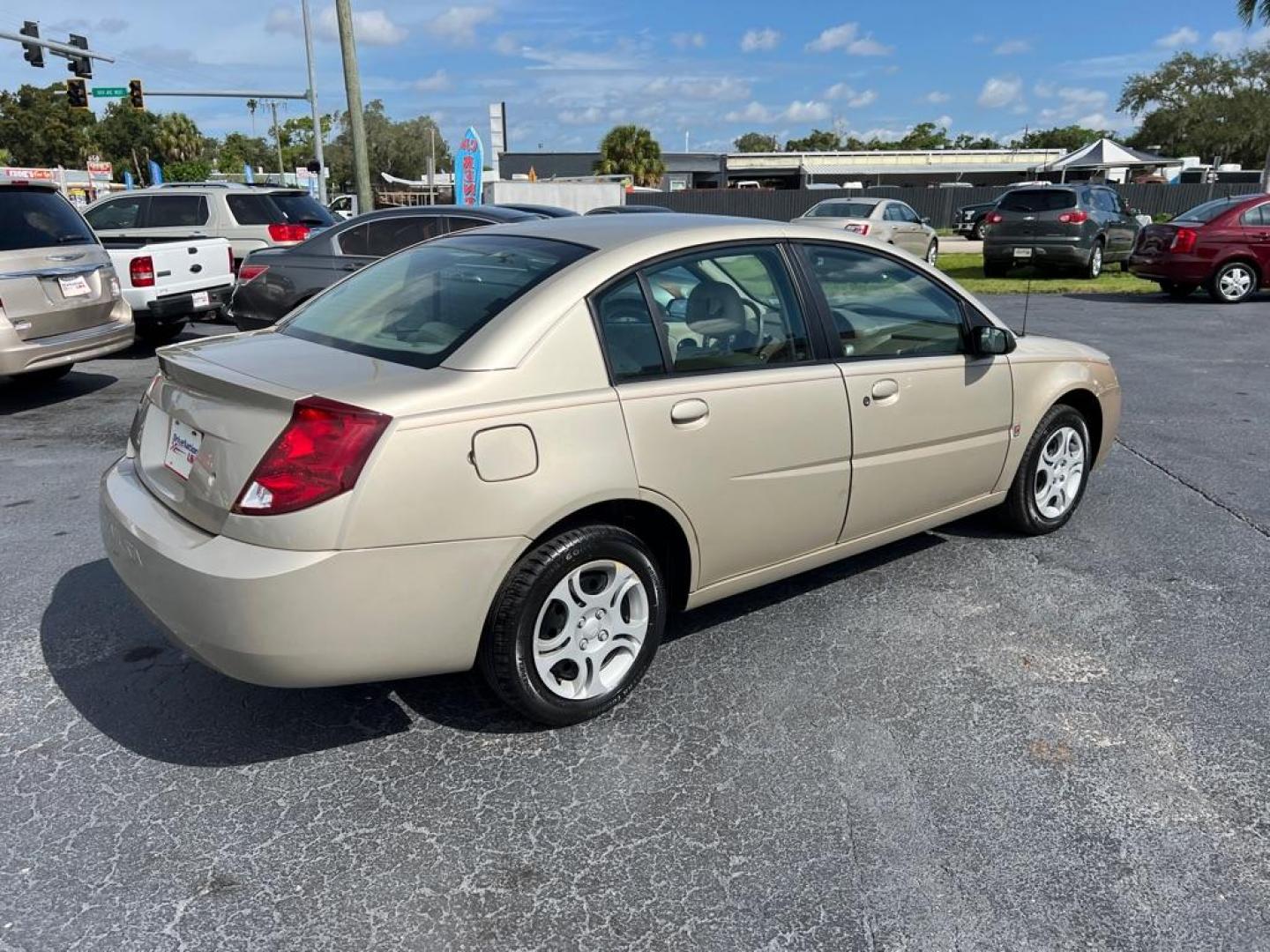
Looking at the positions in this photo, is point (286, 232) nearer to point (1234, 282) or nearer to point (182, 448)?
point (182, 448)

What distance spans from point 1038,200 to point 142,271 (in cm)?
1488

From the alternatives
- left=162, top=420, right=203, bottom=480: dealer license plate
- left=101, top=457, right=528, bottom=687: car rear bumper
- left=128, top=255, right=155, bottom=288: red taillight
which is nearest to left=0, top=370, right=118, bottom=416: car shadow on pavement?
left=128, top=255, right=155, bottom=288: red taillight

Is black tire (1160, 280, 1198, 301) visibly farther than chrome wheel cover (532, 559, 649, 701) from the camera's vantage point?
Yes

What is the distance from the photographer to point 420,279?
3.56 m

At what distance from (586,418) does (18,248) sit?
244 inches

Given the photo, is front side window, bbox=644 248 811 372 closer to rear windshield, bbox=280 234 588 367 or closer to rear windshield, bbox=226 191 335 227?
rear windshield, bbox=280 234 588 367

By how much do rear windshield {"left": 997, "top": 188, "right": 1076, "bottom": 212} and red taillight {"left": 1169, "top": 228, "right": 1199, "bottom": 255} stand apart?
3.11 meters

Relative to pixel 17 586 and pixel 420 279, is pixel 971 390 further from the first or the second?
pixel 17 586

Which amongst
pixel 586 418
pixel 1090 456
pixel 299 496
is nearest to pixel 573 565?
pixel 586 418

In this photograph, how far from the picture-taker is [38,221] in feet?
24.0

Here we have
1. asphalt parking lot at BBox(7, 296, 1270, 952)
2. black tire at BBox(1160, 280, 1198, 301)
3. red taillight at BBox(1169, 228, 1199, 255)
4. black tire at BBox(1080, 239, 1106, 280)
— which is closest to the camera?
asphalt parking lot at BBox(7, 296, 1270, 952)

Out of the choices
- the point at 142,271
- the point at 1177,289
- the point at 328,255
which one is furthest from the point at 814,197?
the point at 142,271

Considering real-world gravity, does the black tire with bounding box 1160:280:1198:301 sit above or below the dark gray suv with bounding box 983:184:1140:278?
below

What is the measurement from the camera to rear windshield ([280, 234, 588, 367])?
3076mm
